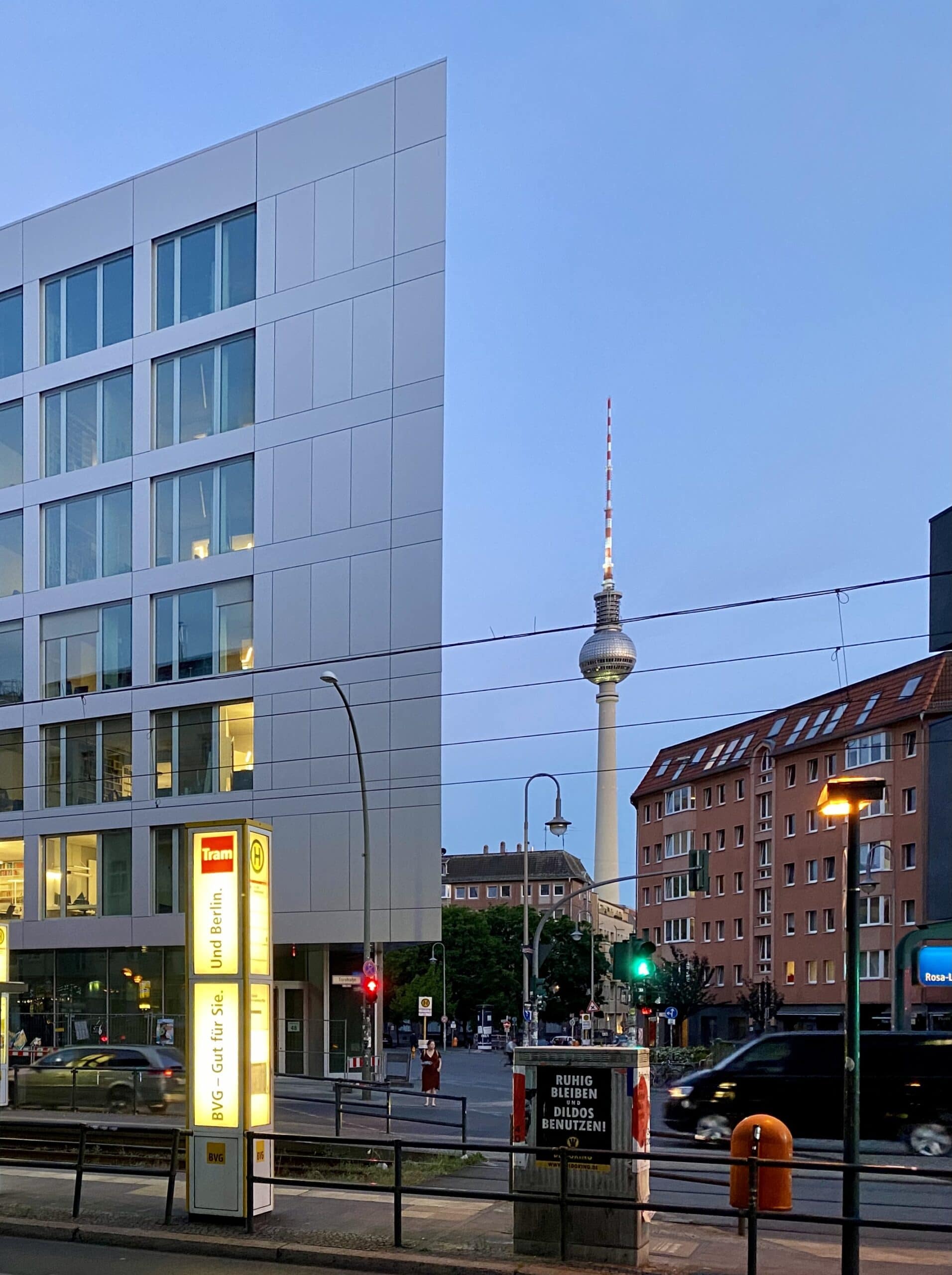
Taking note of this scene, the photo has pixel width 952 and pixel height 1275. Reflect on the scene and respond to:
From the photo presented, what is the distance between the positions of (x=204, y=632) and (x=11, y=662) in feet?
24.8

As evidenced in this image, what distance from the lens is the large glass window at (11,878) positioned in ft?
138

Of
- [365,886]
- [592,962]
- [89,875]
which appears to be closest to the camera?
[365,886]

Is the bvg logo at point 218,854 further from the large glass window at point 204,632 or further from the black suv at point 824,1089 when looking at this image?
the large glass window at point 204,632

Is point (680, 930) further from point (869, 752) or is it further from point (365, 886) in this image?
point (365, 886)

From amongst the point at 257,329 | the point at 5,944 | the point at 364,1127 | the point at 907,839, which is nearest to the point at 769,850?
the point at 907,839

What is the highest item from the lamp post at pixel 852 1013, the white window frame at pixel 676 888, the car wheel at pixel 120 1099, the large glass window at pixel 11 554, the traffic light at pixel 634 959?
the large glass window at pixel 11 554

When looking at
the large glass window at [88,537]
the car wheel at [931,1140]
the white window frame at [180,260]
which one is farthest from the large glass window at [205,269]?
the car wheel at [931,1140]

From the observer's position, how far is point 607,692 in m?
119

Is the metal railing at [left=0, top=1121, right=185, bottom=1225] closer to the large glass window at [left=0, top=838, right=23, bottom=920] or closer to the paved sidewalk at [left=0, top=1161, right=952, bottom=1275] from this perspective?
the paved sidewalk at [left=0, top=1161, right=952, bottom=1275]

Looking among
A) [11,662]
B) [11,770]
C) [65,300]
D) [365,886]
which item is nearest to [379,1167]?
[365,886]

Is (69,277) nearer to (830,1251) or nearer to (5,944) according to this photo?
(5,944)

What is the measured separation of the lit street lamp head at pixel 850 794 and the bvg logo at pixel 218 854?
18.4ft

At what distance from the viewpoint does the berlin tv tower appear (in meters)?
113

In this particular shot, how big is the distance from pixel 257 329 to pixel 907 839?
3774 centimetres
